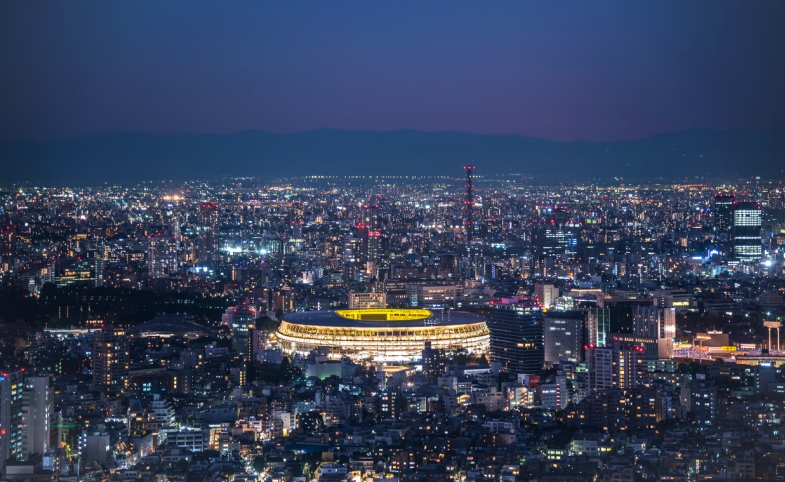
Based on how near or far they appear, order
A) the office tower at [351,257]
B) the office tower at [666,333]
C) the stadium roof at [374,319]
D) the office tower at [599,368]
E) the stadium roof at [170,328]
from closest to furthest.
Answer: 1. the office tower at [599,368]
2. the office tower at [666,333]
3. the stadium roof at [170,328]
4. the stadium roof at [374,319]
5. the office tower at [351,257]

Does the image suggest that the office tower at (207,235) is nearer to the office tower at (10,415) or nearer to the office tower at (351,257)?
the office tower at (351,257)

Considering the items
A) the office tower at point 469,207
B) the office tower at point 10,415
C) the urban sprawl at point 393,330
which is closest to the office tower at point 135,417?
the urban sprawl at point 393,330

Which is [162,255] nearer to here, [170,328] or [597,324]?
[170,328]

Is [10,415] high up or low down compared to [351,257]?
down

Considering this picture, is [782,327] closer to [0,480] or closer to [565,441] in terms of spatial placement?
[565,441]

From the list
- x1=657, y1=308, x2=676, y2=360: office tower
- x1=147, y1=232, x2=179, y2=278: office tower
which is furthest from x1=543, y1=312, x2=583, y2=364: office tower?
x1=147, y1=232, x2=179, y2=278: office tower

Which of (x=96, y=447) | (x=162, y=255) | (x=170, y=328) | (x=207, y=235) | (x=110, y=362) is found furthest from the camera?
(x=207, y=235)

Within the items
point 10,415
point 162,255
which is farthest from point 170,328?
point 10,415
